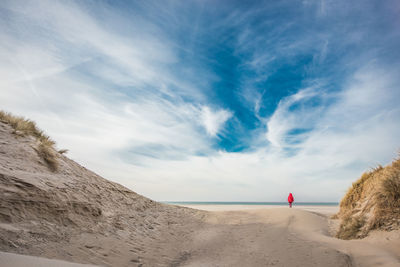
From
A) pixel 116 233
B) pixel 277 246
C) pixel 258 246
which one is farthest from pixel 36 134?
pixel 277 246

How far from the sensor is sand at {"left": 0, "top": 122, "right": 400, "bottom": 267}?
3678 mm

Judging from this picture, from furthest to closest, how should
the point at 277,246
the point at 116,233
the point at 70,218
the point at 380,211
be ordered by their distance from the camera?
the point at 277,246 < the point at 380,211 < the point at 116,233 < the point at 70,218

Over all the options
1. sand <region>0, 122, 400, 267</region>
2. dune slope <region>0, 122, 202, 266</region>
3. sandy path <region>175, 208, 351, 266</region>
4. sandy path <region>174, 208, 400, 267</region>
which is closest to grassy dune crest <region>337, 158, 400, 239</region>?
sand <region>0, 122, 400, 267</region>

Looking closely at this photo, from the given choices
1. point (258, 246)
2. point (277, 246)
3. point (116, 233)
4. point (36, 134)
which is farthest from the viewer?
point (36, 134)

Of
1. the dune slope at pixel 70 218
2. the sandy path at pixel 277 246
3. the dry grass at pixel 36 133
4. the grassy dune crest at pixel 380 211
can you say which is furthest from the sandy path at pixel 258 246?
the dry grass at pixel 36 133

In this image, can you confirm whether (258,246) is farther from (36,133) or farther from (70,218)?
(36,133)

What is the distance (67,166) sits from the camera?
20.8 ft

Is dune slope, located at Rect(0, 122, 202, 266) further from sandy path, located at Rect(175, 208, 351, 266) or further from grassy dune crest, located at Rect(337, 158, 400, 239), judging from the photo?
grassy dune crest, located at Rect(337, 158, 400, 239)

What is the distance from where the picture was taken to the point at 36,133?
6.82 metres

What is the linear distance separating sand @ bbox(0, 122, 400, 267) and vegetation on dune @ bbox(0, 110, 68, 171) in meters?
0.19

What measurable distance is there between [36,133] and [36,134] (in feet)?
0.19

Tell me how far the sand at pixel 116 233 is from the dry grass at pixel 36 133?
0.20 metres

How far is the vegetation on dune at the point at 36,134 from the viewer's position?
5727 millimetres

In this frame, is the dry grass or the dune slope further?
the dry grass
